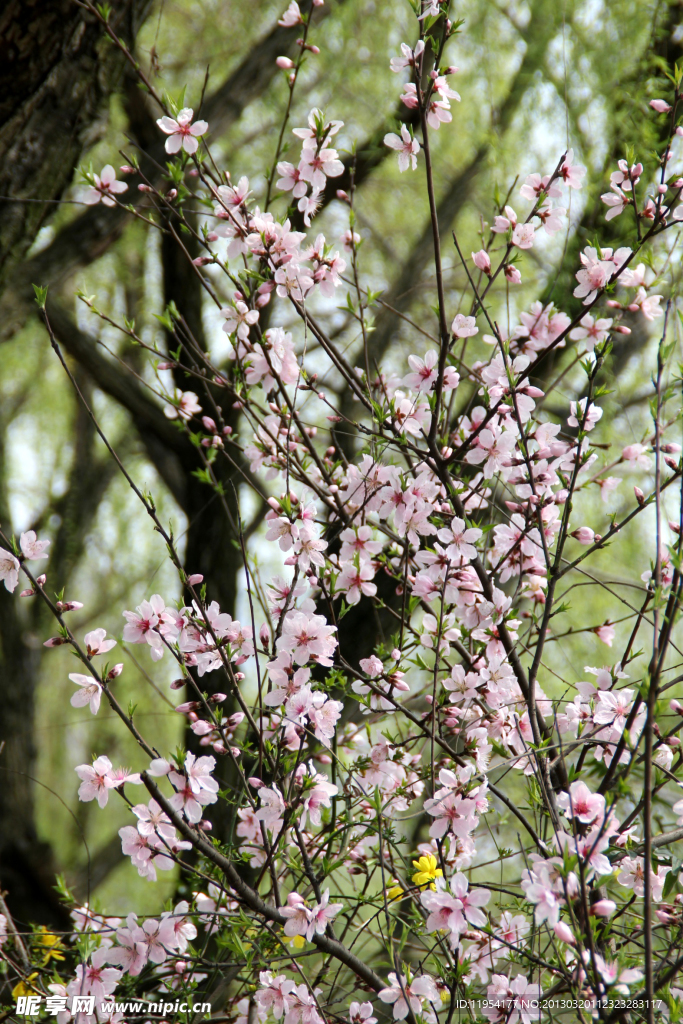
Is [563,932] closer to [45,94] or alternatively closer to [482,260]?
[482,260]

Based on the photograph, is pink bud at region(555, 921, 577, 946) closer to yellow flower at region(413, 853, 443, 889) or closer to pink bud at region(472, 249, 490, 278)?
yellow flower at region(413, 853, 443, 889)

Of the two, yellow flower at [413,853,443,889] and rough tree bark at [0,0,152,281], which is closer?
yellow flower at [413,853,443,889]

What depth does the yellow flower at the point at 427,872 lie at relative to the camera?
1405 millimetres

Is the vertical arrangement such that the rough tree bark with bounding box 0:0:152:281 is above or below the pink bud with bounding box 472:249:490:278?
above

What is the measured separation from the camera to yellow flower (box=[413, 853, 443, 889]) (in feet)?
4.61

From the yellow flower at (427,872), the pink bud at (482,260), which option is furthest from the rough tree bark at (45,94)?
the yellow flower at (427,872)

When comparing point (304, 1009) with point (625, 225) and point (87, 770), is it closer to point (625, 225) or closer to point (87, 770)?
point (87, 770)

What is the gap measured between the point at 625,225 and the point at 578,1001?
105 inches

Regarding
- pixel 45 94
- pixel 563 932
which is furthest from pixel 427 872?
pixel 45 94

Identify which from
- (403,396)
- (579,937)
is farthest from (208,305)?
(579,937)

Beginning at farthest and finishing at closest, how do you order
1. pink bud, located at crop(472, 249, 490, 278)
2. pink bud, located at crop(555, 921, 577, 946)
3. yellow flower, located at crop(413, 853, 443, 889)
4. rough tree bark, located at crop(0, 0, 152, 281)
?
rough tree bark, located at crop(0, 0, 152, 281) → pink bud, located at crop(472, 249, 490, 278) → yellow flower, located at crop(413, 853, 443, 889) → pink bud, located at crop(555, 921, 577, 946)

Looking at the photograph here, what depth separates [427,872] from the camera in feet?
4.67

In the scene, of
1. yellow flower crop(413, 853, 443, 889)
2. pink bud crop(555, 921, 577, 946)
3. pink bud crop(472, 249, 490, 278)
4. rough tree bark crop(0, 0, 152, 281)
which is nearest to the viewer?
pink bud crop(555, 921, 577, 946)

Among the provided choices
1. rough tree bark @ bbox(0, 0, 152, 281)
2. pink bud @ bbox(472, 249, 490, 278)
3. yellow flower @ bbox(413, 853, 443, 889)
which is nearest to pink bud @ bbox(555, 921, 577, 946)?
yellow flower @ bbox(413, 853, 443, 889)
